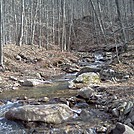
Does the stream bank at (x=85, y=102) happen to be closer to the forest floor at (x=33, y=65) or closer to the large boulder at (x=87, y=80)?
the large boulder at (x=87, y=80)

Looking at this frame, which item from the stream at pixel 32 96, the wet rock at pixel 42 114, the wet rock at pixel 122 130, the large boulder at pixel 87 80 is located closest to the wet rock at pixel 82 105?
the stream at pixel 32 96

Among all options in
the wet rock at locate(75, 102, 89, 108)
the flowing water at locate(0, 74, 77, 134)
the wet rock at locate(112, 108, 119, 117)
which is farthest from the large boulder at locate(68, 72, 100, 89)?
the wet rock at locate(112, 108, 119, 117)

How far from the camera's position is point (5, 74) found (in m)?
14.2

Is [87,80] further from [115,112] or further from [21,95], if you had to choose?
[115,112]

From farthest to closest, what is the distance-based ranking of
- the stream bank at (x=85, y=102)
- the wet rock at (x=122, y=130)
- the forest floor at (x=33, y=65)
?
the forest floor at (x=33, y=65)
the stream bank at (x=85, y=102)
the wet rock at (x=122, y=130)

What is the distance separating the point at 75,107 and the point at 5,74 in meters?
7.01

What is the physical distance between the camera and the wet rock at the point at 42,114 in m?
6.84

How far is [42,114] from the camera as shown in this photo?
6914 mm

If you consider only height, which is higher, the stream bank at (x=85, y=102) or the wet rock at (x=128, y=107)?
the wet rock at (x=128, y=107)

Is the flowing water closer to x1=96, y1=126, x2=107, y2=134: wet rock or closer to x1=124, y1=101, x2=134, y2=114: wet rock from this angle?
x1=96, y1=126, x2=107, y2=134: wet rock

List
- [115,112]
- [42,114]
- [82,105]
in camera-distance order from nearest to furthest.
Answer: [42,114], [115,112], [82,105]

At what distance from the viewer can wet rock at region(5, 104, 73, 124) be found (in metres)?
6.84

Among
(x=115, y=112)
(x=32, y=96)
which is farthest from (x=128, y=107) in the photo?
(x=32, y=96)

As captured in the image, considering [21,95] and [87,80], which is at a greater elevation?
[87,80]
